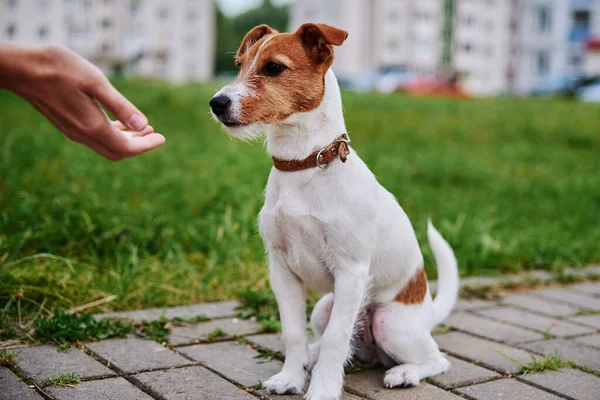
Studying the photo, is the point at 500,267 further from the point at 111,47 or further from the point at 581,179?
the point at 111,47

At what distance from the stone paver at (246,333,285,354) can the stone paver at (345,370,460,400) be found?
0.45 metres

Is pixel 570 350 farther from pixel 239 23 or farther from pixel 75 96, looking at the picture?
pixel 239 23

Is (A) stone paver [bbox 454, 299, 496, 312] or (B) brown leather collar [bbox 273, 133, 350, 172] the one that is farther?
(A) stone paver [bbox 454, 299, 496, 312]

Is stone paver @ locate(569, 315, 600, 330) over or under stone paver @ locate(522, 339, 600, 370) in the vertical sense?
under

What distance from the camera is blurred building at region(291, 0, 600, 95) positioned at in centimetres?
5000

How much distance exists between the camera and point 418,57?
2194 inches

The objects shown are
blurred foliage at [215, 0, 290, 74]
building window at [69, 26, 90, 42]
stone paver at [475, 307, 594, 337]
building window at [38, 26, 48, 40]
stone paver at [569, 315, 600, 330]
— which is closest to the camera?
stone paver at [475, 307, 594, 337]

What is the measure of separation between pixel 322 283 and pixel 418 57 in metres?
55.2

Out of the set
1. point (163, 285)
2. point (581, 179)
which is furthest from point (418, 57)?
point (163, 285)

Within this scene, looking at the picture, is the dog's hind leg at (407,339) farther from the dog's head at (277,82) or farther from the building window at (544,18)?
the building window at (544,18)

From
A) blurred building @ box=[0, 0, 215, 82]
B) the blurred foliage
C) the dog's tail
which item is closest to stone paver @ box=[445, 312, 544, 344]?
the dog's tail

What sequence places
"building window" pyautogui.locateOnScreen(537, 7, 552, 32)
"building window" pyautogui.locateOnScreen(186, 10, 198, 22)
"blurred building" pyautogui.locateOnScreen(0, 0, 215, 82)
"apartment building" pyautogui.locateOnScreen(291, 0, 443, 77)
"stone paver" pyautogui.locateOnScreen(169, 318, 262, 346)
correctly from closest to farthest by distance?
"stone paver" pyautogui.locateOnScreen(169, 318, 262, 346) < "blurred building" pyautogui.locateOnScreen(0, 0, 215, 82) < "building window" pyautogui.locateOnScreen(537, 7, 552, 32) < "apartment building" pyautogui.locateOnScreen(291, 0, 443, 77) < "building window" pyautogui.locateOnScreen(186, 10, 198, 22)

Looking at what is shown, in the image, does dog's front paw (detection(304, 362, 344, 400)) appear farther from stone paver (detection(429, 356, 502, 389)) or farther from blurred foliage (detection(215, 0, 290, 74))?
blurred foliage (detection(215, 0, 290, 74))

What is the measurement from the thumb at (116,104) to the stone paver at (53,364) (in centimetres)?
104
